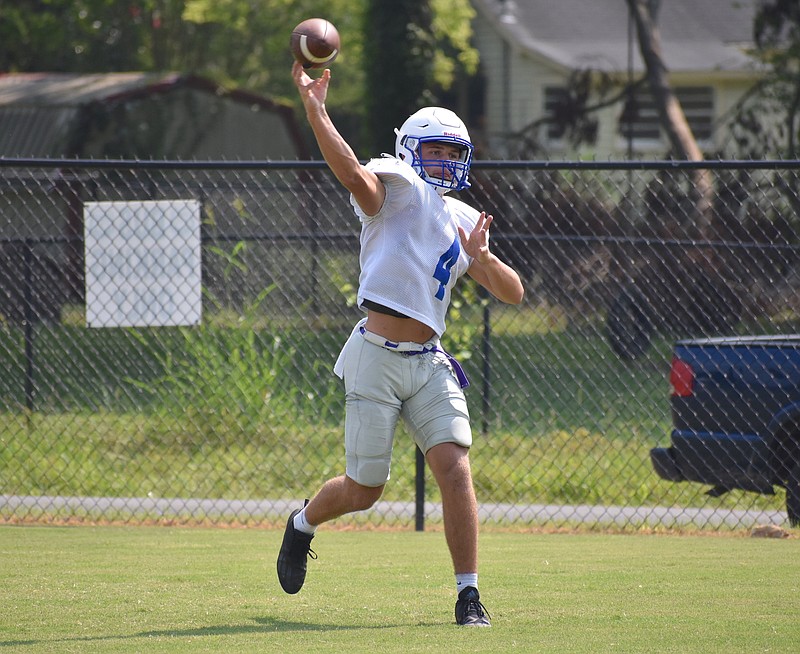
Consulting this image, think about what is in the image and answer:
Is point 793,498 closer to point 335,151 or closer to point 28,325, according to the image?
point 335,151

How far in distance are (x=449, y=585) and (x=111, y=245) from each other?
3.75 meters

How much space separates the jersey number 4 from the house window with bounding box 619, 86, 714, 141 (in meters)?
22.1

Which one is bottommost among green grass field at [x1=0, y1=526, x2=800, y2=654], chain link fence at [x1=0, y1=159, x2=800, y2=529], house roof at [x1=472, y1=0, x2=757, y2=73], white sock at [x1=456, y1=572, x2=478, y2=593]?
house roof at [x1=472, y1=0, x2=757, y2=73]

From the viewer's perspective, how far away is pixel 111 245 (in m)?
8.07

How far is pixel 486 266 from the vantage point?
15.7ft

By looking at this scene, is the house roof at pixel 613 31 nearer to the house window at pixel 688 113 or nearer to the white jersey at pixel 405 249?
the house window at pixel 688 113

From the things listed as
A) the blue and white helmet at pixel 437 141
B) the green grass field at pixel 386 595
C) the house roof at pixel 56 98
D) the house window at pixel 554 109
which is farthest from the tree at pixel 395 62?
the blue and white helmet at pixel 437 141

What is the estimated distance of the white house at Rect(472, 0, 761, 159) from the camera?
25.9 metres

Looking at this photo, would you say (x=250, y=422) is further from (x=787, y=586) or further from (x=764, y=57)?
(x=764, y=57)

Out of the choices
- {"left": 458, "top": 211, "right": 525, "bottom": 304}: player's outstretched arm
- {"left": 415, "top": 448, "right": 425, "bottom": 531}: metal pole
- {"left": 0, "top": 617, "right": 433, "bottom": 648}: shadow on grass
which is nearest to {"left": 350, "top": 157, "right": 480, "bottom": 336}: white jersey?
{"left": 458, "top": 211, "right": 525, "bottom": 304}: player's outstretched arm

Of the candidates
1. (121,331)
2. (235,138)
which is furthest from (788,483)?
(235,138)

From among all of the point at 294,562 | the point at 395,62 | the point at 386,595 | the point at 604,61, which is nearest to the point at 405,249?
the point at 294,562

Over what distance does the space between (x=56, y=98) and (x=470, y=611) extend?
1634cm

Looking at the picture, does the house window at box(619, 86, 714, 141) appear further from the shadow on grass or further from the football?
the shadow on grass
